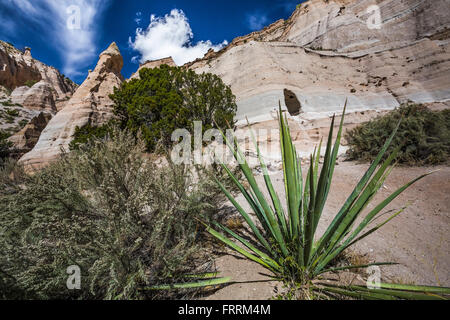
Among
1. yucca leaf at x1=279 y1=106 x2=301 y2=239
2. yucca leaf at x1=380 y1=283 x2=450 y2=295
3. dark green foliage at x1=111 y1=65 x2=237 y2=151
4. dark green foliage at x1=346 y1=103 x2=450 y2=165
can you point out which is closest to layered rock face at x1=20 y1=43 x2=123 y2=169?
dark green foliage at x1=111 y1=65 x2=237 y2=151

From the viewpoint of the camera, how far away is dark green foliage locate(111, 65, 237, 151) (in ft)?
25.2

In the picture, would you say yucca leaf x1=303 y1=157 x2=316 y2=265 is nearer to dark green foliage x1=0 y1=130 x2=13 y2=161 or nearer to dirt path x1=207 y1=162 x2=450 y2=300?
dirt path x1=207 y1=162 x2=450 y2=300

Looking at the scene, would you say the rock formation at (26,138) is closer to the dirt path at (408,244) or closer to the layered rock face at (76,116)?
the layered rock face at (76,116)

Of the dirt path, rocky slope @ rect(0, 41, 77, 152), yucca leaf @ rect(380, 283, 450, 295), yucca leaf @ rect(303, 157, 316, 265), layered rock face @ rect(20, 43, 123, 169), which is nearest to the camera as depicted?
yucca leaf @ rect(380, 283, 450, 295)

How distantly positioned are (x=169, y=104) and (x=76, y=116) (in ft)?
28.9

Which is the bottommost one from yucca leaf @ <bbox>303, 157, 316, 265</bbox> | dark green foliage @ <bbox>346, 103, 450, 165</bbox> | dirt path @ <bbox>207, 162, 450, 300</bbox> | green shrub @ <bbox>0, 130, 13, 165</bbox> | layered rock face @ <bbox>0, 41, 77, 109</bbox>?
dirt path @ <bbox>207, 162, 450, 300</bbox>

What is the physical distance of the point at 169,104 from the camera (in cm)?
791

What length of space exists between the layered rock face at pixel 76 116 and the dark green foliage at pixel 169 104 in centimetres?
223

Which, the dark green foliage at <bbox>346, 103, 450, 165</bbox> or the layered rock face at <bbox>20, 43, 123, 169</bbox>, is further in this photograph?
the layered rock face at <bbox>20, 43, 123, 169</bbox>

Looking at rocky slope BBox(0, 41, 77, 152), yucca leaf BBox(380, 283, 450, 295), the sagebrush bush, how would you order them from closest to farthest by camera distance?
yucca leaf BBox(380, 283, 450, 295) < the sagebrush bush < rocky slope BBox(0, 41, 77, 152)

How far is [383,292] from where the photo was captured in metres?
1.09

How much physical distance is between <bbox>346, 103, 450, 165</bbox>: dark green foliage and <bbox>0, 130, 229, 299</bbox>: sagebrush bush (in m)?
3.94

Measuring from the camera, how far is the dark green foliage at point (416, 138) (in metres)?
3.61

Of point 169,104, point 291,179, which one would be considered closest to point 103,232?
point 291,179
